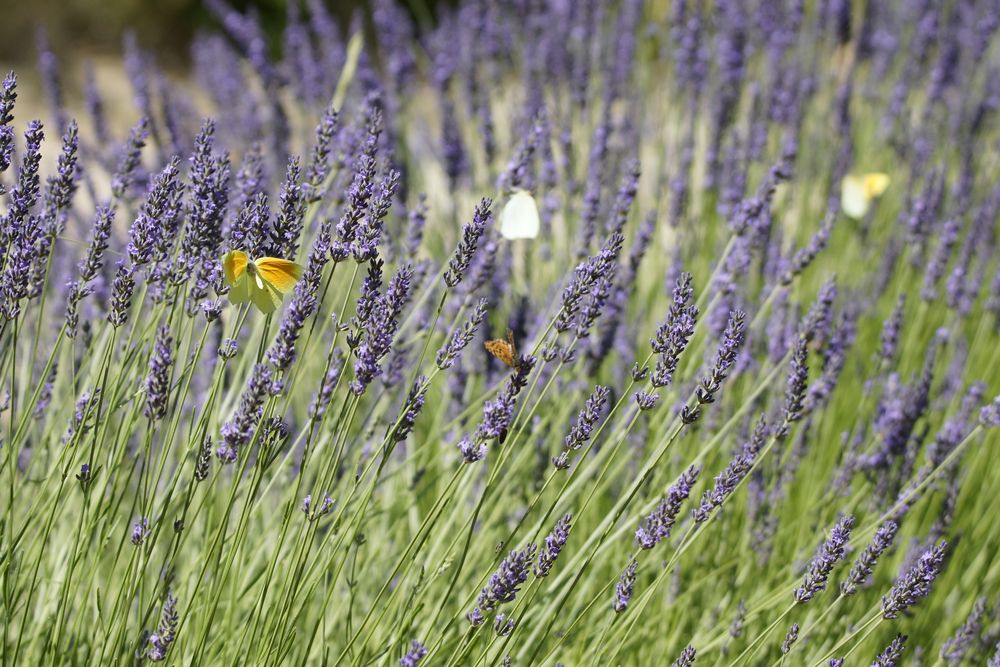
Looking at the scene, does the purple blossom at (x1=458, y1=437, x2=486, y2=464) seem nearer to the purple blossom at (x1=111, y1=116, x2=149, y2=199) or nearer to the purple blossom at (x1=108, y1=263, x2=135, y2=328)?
the purple blossom at (x1=108, y1=263, x2=135, y2=328)

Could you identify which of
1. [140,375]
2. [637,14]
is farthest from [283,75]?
[140,375]

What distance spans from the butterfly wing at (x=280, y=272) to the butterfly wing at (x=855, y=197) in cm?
217

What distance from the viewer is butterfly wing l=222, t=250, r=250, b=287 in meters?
1.35

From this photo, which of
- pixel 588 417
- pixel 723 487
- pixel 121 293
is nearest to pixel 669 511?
pixel 723 487

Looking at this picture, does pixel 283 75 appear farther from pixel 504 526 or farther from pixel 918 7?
pixel 918 7

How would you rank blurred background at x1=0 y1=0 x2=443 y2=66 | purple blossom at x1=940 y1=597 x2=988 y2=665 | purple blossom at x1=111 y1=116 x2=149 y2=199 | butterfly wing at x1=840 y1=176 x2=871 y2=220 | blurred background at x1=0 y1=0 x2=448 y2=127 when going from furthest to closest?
blurred background at x1=0 y1=0 x2=443 y2=66, blurred background at x1=0 y1=0 x2=448 y2=127, butterfly wing at x1=840 y1=176 x2=871 y2=220, purple blossom at x1=111 y1=116 x2=149 y2=199, purple blossom at x1=940 y1=597 x2=988 y2=665

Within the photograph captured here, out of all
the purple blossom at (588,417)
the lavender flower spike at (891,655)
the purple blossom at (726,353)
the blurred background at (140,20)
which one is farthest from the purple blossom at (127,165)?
the blurred background at (140,20)

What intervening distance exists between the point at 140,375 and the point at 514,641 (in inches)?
30.1

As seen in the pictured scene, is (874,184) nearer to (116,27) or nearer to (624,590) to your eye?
(624,590)

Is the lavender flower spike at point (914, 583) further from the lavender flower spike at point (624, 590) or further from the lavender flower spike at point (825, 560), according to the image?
the lavender flower spike at point (624, 590)

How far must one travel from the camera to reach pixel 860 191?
10.5 ft

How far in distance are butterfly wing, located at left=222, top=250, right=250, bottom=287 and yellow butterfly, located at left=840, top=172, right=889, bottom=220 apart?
87.8 inches

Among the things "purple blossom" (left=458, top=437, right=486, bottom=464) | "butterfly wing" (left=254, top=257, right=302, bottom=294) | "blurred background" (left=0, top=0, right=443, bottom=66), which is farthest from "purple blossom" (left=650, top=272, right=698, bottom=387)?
"blurred background" (left=0, top=0, right=443, bottom=66)

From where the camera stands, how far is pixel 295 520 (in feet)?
6.37
